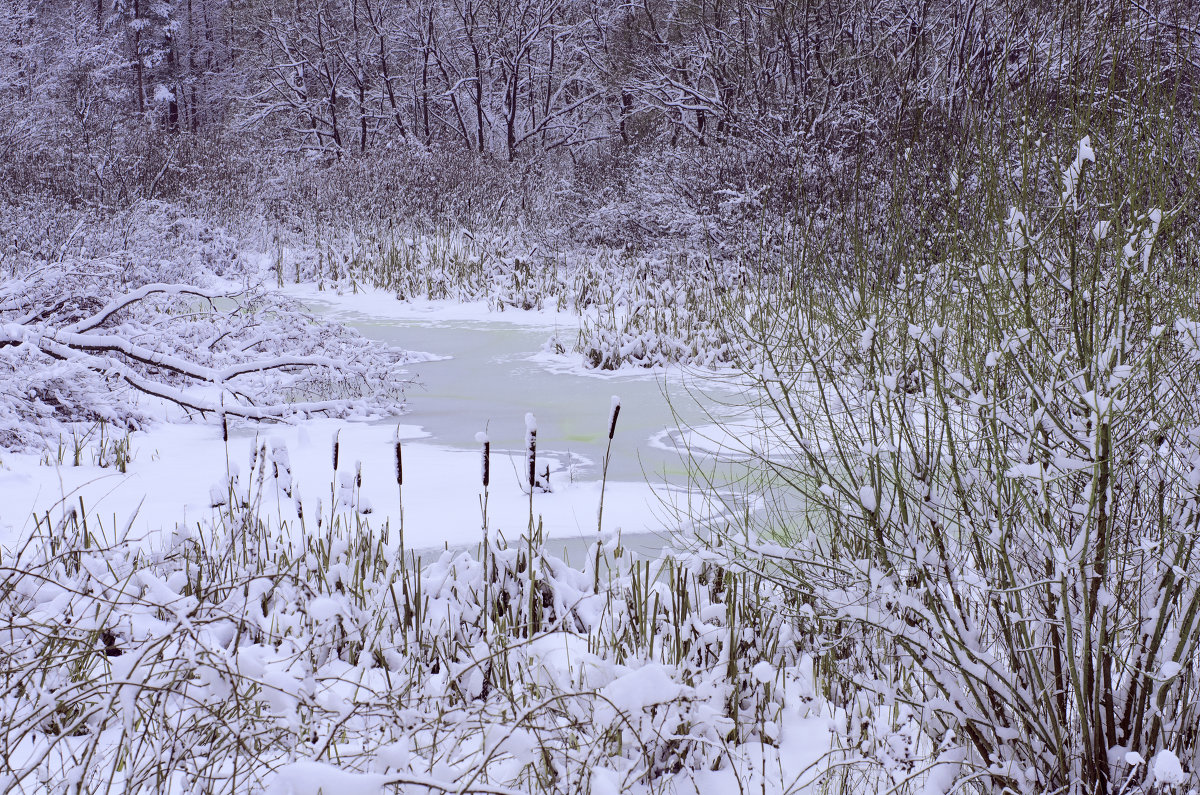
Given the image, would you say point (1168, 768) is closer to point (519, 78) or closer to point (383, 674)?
point (383, 674)

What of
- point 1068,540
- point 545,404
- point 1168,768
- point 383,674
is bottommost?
point 383,674

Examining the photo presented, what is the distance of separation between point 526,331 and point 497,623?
7963mm

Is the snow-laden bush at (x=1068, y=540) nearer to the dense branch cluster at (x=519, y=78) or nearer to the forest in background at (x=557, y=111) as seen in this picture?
the forest in background at (x=557, y=111)

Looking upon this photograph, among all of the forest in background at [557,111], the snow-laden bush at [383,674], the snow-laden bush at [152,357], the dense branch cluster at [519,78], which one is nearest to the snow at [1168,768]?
the snow-laden bush at [383,674]

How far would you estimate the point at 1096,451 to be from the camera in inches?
71.2

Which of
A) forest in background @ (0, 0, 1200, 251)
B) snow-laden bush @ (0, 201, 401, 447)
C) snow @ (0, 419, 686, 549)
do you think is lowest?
snow @ (0, 419, 686, 549)

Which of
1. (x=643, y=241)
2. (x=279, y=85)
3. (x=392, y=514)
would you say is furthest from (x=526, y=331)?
(x=279, y=85)

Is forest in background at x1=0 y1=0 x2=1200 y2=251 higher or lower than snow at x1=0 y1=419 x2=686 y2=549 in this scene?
higher

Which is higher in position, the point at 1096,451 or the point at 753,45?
the point at 753,45

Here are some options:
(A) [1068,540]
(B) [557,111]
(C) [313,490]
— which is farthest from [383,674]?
(B) [557,111]

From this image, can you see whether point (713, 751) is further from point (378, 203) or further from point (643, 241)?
point (378, 203)

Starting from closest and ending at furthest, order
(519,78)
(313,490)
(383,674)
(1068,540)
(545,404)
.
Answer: (1068,540) → (383,674) → (313,490) → (545,404) → (519,78)

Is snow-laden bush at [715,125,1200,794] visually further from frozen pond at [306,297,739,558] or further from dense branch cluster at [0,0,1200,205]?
dense branch cluster at [0,0,1200,205]

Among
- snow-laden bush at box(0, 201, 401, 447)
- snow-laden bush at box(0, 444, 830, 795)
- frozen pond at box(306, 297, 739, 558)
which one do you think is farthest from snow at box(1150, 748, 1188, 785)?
snow-laden bush at box(0, 201, 401, 447)
